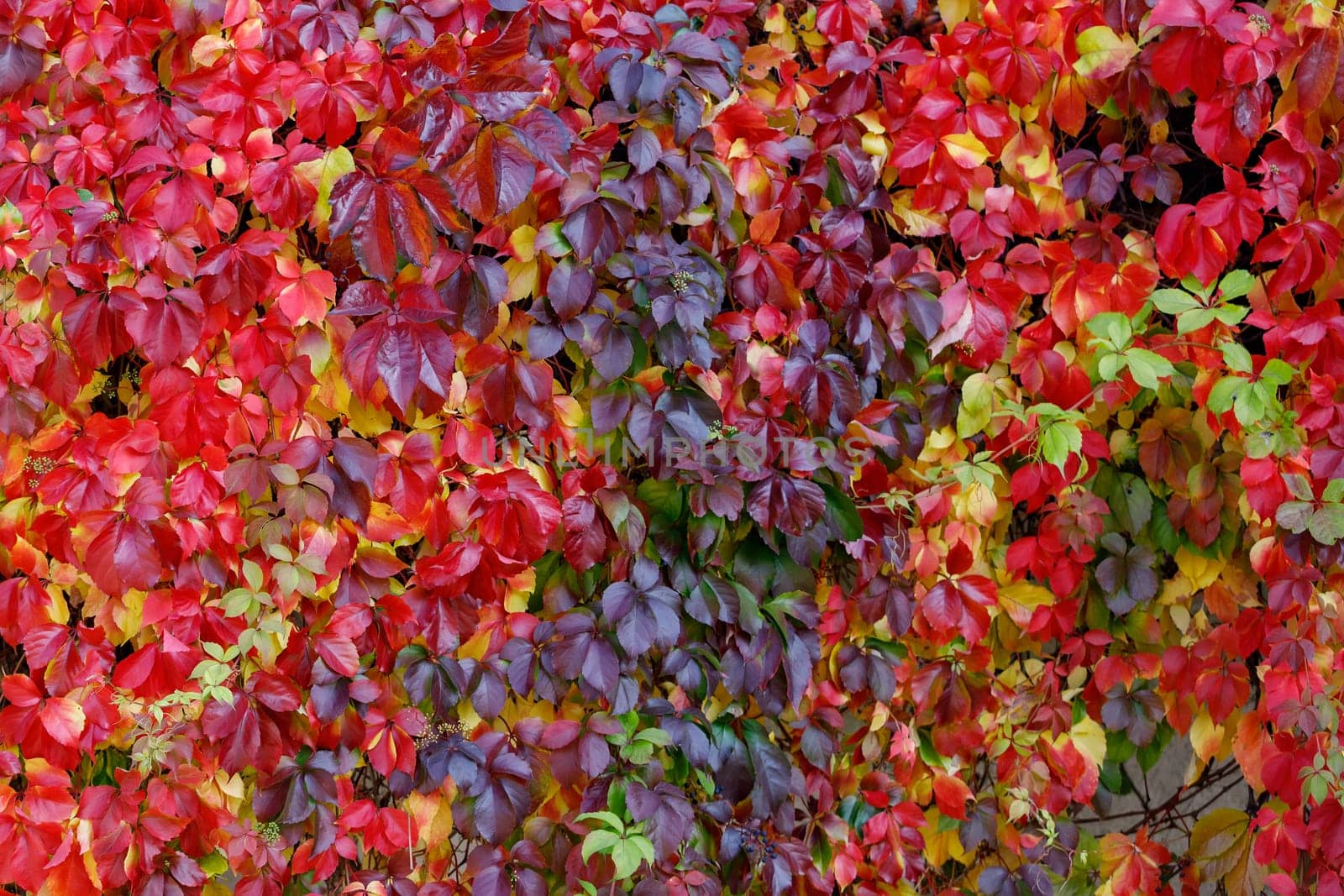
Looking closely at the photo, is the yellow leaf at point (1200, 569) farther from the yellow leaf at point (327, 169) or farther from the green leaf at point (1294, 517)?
the yellow leaf at point (327, 169)

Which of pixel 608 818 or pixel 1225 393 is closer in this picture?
pixel 608 818

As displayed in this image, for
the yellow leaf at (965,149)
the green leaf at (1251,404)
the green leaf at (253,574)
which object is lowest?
the green leaf at (1251,404)

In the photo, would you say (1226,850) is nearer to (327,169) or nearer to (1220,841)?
(1220,841)

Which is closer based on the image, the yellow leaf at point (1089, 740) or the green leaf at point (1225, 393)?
the green leaf at point (1225, 393)

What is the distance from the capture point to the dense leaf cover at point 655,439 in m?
1.47

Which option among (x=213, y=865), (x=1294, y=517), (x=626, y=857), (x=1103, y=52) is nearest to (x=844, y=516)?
(x=626, y=857)

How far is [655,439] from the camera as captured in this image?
1521 millimetres

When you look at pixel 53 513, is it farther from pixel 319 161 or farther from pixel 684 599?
pixel 684 599

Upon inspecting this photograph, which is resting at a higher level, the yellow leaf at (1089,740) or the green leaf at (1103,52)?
the green leaf at (1103,52)

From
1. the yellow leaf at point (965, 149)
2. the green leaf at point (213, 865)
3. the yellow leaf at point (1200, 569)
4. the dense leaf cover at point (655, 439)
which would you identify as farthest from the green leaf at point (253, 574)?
the yellow leaf at point (1200, 569)

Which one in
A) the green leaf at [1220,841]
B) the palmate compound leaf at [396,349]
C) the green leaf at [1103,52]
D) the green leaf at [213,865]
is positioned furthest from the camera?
the green leaf at [1220,841]

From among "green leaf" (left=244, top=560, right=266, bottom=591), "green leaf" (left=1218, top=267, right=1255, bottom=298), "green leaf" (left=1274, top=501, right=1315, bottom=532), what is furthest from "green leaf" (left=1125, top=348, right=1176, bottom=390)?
"green leaf" (left=244, top=560, right=266, bottom=591)

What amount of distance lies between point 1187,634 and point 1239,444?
0.30m

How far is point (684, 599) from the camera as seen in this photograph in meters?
1.55
